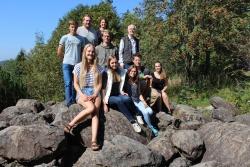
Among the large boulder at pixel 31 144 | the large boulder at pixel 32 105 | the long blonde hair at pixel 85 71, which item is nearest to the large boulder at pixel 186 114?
the long blonde hair at pixel 85 71

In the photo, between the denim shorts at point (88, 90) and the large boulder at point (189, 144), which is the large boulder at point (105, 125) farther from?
the large boulder at point (189, 144)

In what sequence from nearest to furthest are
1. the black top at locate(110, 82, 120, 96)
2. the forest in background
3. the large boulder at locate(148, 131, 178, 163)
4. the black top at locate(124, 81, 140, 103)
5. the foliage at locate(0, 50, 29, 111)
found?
the large boulder at locate(148, 131, 178, 163)
the black top at locate(110, 82, 120, 96)
the black top at locate(124, 81, 140, 103)
the forest in background
the foliage at locate(0, 50, 29, 111)

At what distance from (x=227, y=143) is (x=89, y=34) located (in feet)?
14.3

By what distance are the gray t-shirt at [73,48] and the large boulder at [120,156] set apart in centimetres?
274

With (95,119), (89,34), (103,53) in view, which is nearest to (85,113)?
(95,119)

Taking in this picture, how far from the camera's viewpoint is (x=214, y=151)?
1092 centimetres

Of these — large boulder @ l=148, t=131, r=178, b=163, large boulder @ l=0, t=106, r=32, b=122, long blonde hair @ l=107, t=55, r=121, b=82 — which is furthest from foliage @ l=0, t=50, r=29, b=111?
large boulder @ l=148, t=131, r=178, b=163

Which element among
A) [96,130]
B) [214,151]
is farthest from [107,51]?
[214,151]

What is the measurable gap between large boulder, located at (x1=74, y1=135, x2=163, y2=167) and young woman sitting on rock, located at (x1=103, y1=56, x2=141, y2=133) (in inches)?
39.9

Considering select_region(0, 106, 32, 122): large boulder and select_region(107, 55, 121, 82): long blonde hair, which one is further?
select_region(0, 106, 32, 122): large boulder

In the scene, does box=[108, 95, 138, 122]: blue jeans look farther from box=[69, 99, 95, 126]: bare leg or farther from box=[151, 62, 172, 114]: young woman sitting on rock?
box=[151, 62, 172, 114]: young woman sitting on rock

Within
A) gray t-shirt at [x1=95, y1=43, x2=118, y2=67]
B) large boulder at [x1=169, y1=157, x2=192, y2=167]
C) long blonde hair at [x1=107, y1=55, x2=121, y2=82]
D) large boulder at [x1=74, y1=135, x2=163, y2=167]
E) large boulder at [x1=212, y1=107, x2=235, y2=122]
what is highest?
gray t-shirt at [x1=95, y1=43, x2=118, y2=67]

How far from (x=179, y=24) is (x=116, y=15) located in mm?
12834

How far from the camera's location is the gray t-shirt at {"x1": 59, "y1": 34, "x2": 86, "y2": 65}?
12.4 meters
